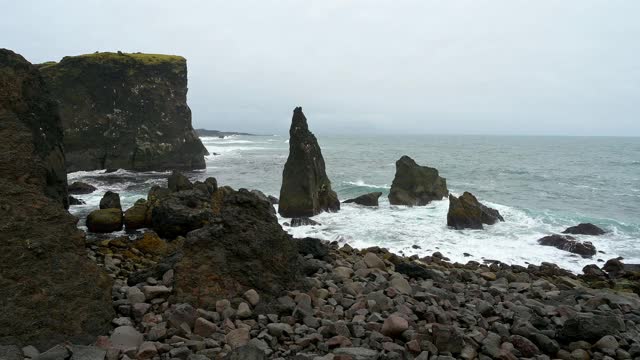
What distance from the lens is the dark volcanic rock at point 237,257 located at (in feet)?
24.0

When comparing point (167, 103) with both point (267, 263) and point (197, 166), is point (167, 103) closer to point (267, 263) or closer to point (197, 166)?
point (197, 166)

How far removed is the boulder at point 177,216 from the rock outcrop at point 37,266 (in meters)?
9.15

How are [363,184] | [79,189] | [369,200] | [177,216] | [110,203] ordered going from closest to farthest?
1. [177,216]
2. [110,203]
3. [369,200]
4. [79,189]
5. [363,184]

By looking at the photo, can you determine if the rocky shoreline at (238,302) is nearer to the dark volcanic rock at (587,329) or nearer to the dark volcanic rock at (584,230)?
the dark volcanic rock at (587,329)

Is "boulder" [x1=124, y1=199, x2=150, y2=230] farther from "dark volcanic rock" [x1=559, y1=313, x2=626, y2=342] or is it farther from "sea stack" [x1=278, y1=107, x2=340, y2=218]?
"dark volcanic rock" [x1=559, y1=313, x2=626, y2=342]

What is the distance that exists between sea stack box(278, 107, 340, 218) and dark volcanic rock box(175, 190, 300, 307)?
15.9 m

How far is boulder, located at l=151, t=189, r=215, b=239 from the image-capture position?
52.4 feet

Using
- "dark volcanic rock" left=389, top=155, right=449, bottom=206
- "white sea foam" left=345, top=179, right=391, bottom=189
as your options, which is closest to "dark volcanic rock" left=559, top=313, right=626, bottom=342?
"dark volcanic rock" left=389, top=155, right=449, bottom=206

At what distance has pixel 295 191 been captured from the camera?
81.7 ft

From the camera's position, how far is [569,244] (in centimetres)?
1888

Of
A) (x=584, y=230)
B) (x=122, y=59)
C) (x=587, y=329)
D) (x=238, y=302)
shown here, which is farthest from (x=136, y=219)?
(x=122, y=59)

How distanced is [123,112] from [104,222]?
33075mm

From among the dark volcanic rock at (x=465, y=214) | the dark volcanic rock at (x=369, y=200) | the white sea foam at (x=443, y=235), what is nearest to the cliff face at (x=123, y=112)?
the dark volcanic rock at (x=369, y=200)

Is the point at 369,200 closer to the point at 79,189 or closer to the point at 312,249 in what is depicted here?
the point at 312,249
